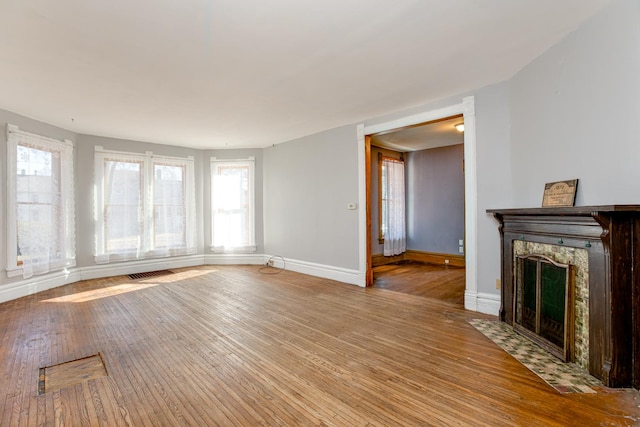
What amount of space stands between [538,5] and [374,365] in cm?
290

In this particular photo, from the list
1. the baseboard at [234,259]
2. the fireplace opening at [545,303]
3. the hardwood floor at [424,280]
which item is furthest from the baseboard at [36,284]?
the fireplace opening at [545,303]

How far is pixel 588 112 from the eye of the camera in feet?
8.11

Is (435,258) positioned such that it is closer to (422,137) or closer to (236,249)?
(422,137)

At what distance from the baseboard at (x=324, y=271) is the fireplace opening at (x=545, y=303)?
2.35 metres

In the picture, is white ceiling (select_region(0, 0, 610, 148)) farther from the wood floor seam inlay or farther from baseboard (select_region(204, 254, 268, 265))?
baseboard (select_region(204, 254, 268, 265))

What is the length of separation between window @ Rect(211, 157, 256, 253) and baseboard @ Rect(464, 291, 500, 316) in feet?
15.1

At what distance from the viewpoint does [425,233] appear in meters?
7.34

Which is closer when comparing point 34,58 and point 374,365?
point 374,365

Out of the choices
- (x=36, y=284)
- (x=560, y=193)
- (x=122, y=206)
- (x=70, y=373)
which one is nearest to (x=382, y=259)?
(x=560, y=193)

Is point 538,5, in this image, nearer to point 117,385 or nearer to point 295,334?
point 295,334

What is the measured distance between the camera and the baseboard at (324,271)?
510cm

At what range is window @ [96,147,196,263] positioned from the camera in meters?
5.72

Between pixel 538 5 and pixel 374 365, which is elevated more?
pixel 538 5

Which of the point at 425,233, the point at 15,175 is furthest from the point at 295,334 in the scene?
the point at 425,233
